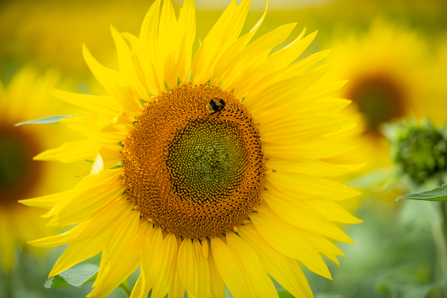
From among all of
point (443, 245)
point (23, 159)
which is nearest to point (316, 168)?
point (443, 245)

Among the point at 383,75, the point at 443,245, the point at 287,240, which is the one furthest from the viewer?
the point at 383,75

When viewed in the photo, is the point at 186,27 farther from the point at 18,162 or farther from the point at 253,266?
the point at 18,162

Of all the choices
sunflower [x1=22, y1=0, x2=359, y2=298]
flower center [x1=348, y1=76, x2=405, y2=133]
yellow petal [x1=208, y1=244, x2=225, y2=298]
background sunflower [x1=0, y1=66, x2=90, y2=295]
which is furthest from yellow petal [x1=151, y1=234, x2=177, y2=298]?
flower center [x1=348, y1=76, x2=405, y2=133]

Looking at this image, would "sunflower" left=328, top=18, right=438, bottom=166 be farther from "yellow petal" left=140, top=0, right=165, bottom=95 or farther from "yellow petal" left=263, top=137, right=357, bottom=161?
"yellow petal" left=140, top=0, right=165, bottom=95

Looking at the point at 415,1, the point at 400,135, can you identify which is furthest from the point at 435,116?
the point at 415,1

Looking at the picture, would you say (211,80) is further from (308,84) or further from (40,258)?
(40,258)

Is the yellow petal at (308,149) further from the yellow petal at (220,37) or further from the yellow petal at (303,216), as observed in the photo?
the yellow petal at (220,37)
